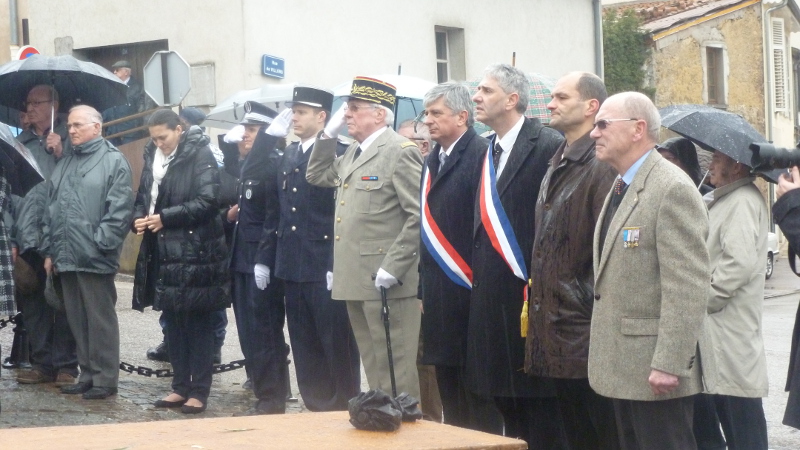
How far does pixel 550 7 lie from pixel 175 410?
53.0 feet

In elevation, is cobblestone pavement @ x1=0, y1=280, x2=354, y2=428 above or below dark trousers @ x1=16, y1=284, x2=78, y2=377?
below

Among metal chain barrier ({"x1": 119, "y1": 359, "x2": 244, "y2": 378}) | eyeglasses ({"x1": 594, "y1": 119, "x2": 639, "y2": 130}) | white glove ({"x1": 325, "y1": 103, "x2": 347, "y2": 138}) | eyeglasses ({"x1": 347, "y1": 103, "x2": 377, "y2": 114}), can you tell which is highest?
eyeglasses ({"x1": 347, "y1": 103, "x2": 377, "y2": 114})

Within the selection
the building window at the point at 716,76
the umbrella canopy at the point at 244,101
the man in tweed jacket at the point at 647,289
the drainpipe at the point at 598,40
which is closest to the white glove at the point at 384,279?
the man in tweed jacket at the point at 647,289

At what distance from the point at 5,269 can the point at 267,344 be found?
167cm

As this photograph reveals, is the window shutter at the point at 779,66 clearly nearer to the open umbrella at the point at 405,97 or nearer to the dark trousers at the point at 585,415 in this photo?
the open umbrella at the point at 405,97

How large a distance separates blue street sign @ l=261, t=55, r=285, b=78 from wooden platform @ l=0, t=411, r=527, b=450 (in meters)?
12.5

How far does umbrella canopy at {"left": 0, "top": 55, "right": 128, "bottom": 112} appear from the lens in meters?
8.42

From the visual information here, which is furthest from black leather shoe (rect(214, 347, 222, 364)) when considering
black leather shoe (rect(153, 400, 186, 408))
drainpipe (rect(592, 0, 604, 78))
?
drainpipe (rect(592, 0, 604, 78))

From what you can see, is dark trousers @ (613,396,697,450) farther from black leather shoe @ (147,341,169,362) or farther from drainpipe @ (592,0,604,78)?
drainpipe @ (592,0,604,78)

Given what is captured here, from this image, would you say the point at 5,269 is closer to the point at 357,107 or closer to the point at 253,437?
the point at 357,107

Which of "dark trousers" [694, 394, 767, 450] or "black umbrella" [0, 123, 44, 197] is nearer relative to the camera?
"dark trousers" [694, 394, 767, 450]

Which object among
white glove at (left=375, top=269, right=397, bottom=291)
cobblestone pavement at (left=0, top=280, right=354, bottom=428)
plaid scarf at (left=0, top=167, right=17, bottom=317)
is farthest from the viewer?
cobblestone pavement at (left=0, top=280, right=354, bottom=428)

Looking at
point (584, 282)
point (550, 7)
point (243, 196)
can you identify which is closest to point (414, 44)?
point (550, 7)

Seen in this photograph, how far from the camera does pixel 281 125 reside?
25.2 ft
